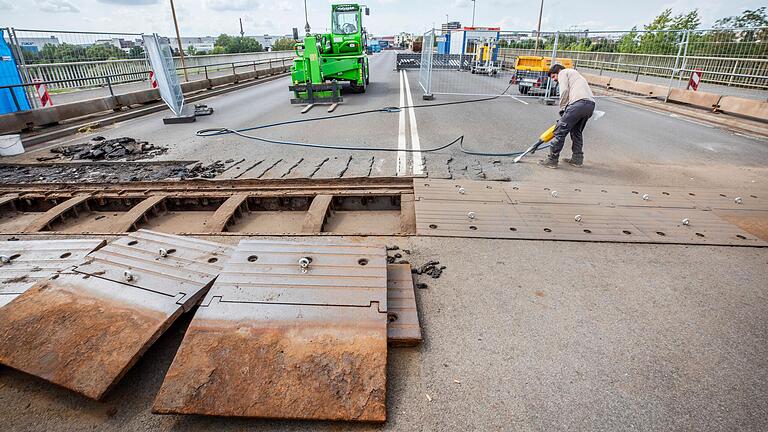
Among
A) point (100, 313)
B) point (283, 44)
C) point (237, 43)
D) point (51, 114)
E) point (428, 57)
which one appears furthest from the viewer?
point (237, 43)

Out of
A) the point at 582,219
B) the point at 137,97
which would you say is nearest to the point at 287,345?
the point at 582,219

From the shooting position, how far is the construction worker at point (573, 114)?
5285 millimetres

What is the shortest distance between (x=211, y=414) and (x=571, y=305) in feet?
7.19

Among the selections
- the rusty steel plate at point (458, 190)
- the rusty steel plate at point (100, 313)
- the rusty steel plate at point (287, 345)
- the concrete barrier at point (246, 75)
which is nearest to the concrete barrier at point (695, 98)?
the rusty steel plate at point (458, 190)

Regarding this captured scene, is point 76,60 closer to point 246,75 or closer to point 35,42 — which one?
point 35,42

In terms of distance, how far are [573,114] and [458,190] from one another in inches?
96.0

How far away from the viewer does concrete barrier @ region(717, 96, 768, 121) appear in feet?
28.6

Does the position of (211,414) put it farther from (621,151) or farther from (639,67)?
(639,67)

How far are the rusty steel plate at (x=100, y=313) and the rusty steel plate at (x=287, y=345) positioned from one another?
22 centimetres

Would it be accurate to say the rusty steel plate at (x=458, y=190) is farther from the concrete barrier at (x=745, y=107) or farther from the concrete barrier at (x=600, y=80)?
the concrete barrier at (x=600, y=80)

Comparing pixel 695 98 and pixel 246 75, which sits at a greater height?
pixel 246 75

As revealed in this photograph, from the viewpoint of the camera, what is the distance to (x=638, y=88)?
13.6m

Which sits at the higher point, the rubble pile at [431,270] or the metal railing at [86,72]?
the metal railing at [86,72]

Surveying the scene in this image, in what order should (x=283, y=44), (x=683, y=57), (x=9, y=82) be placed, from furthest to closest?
(x=283, y=44) < (x=683, y=57) < (x=9, y=82)
